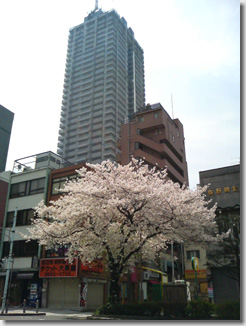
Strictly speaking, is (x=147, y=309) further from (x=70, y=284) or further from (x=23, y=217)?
(x=23, y=217)

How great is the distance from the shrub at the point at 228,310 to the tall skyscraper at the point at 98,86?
93.6 meters

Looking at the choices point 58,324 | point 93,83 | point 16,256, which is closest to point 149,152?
point 16,256

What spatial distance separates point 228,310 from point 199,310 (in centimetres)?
241

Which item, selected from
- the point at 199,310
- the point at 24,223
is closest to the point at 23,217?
the point at 24,223

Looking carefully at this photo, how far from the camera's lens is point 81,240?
2072 cm

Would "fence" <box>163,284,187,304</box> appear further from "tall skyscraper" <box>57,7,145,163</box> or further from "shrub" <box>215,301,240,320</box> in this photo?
"tall skyscraper" <box>57,7,145,163</box>

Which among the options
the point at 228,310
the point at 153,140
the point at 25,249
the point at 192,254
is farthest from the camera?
the point at 153,140

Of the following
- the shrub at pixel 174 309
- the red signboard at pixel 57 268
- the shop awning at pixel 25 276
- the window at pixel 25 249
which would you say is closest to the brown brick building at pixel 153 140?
the window at pixel 25 249

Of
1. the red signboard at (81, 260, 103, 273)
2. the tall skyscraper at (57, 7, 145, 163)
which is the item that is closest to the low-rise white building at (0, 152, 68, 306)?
the red signboard at (81, 260, 103, 273)

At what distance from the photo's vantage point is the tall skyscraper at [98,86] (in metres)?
114

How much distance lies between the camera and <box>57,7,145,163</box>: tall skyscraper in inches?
4486

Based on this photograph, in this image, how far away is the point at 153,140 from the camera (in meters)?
66.9

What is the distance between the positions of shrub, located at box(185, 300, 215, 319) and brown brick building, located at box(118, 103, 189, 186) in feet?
151

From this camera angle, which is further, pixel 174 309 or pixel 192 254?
pixel 192 254
